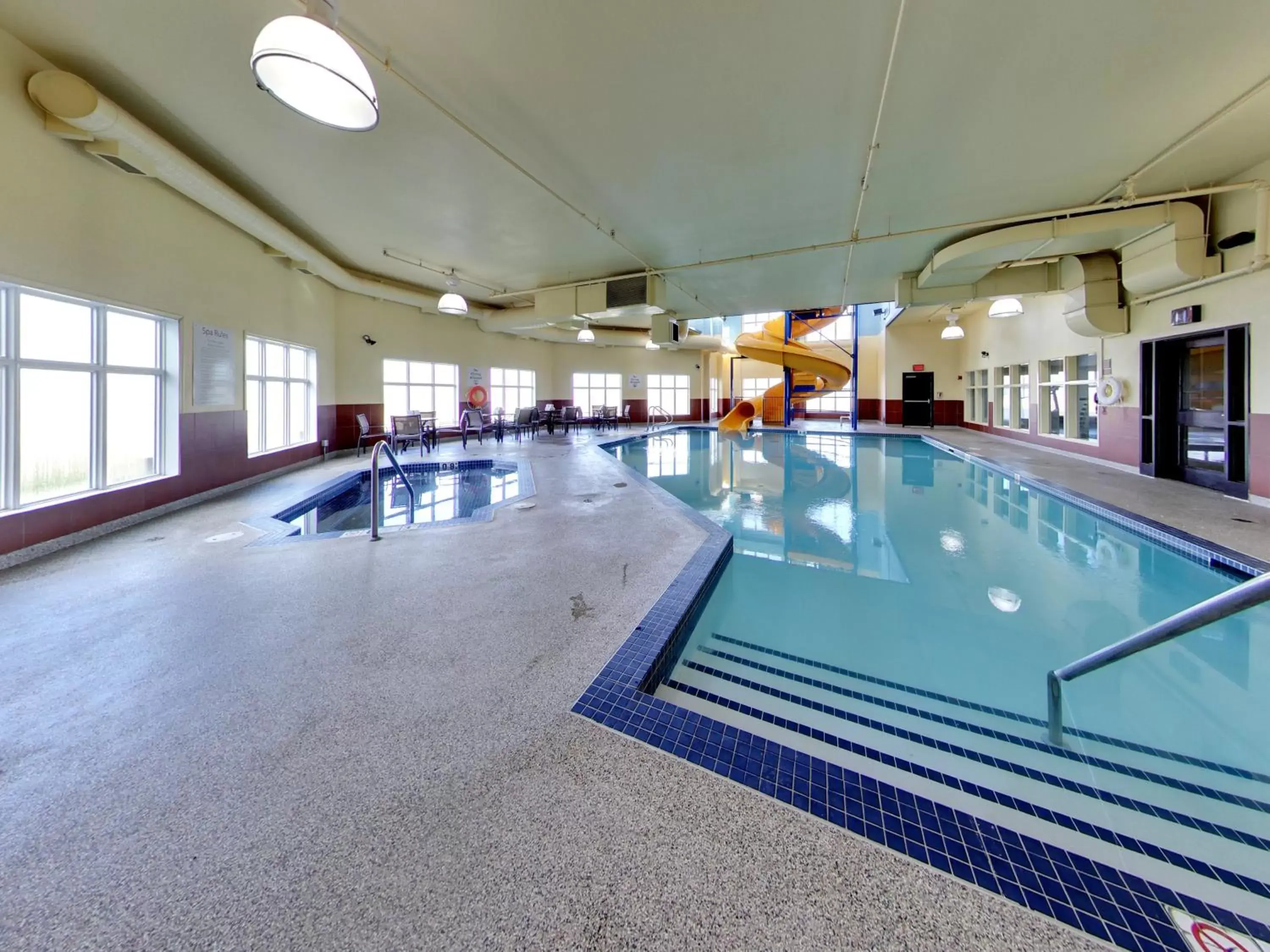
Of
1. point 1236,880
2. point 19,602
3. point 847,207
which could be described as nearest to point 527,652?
point 1236,880

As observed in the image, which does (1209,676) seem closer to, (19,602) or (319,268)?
(19,602)

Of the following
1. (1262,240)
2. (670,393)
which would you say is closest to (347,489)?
(1262,240)

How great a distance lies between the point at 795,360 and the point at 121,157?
418 inches

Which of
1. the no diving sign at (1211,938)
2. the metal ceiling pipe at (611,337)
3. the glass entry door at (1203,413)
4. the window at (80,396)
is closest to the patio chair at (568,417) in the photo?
the metal ceiling pipe at (611,337)

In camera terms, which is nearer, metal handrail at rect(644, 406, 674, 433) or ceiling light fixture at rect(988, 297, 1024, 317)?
ceiling light fixture at rect(988, 297, 1024, 317)

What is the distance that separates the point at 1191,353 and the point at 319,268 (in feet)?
33.4

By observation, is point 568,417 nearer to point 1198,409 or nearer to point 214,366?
point 214,366

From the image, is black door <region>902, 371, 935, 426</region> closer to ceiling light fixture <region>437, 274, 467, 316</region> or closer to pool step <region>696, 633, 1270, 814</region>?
ceiling light fixture <region>437, 274, 467, 316</region>

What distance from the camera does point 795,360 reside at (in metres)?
11.1

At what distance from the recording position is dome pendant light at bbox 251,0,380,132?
1.80 metres

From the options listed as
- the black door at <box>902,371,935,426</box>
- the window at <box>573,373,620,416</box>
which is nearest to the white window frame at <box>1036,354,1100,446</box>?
the black door at <box>902,371,935,426</box>

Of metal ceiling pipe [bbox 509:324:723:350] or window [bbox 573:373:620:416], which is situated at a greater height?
metal ceiling pipe [bbox 509:324:723:350]

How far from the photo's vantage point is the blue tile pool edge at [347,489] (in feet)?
11.2

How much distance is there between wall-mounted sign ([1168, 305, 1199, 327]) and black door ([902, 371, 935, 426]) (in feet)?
27.9
